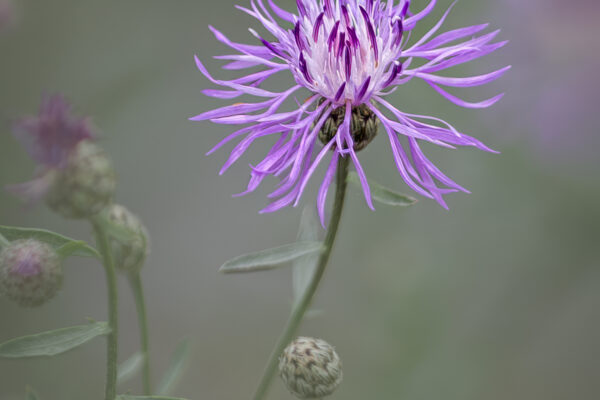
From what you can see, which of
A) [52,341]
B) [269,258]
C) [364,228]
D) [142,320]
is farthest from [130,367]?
[364,228]

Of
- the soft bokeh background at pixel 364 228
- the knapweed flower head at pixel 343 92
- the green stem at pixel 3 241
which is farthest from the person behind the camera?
the soft bokeh background at pixel 364 228

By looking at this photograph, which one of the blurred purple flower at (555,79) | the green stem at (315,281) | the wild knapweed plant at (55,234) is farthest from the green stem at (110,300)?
the blurred purple flower at (555,79)

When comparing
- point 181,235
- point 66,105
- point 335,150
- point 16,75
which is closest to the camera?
point 66,105

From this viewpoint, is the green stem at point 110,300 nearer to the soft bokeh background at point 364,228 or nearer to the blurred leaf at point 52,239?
the blurred leaf at point 52,239

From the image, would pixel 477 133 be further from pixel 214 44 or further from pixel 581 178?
pixel 214 44

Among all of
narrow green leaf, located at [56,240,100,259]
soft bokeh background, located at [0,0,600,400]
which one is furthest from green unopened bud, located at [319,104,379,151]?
soft bokeh background, located at [0,0,600,400]

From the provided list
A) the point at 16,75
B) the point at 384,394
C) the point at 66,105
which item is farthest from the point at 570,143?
the point at 16,75

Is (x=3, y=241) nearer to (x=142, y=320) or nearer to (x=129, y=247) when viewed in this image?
(x=129, y=247)
